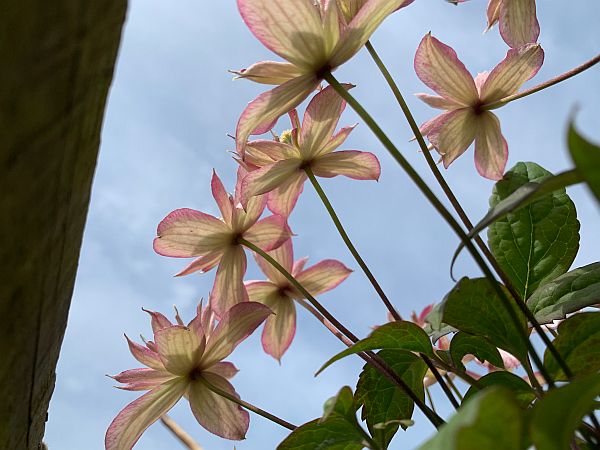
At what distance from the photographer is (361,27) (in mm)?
455

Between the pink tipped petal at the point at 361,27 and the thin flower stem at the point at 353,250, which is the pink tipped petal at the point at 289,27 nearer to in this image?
the pink tipped petal at the point at 361,27

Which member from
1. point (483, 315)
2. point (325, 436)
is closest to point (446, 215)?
point (483, 315)

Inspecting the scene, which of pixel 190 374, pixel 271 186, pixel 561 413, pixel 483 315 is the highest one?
pixel 271 186

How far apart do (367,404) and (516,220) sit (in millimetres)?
228

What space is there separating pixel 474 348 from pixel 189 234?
11.4 inches

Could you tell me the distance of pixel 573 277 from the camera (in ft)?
1.68

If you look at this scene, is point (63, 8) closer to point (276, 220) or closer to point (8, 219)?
point (8, 219)

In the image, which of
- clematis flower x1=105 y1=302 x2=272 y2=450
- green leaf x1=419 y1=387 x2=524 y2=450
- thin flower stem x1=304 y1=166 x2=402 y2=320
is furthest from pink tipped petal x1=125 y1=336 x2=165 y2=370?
green leaf x1=419 y1=387 x2=524 y2=450

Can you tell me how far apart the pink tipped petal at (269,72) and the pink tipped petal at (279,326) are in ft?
0.92

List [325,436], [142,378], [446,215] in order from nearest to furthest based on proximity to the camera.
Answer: [446,215] → [325,436] → [142,378]

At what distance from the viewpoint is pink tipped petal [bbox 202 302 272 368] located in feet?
1.84

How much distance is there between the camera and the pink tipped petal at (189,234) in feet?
1.97

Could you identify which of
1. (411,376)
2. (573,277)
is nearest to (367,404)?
(411,376)

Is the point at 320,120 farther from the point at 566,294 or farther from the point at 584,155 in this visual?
the point at 584,155
